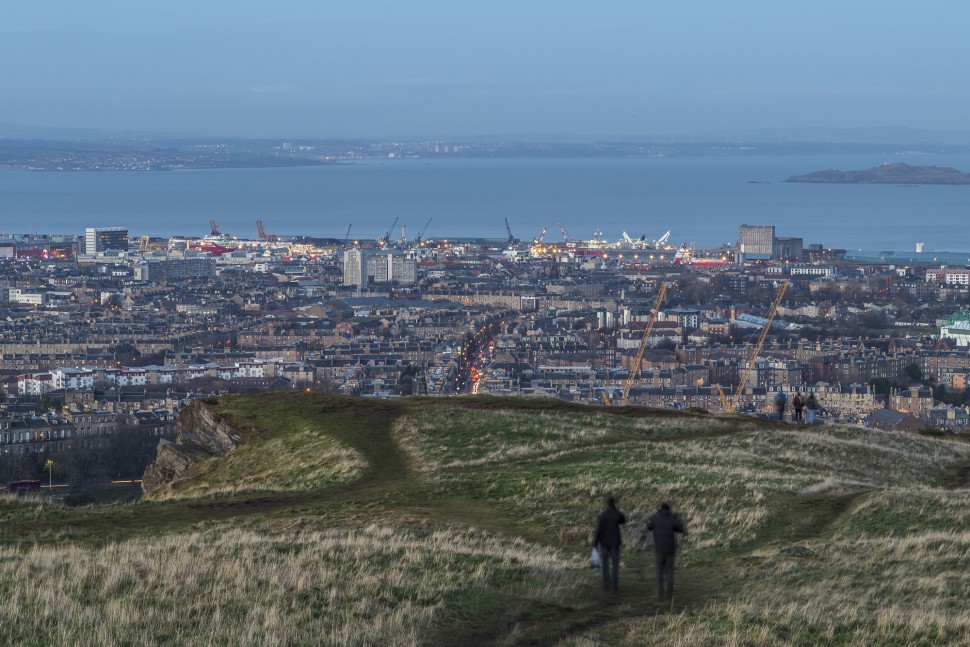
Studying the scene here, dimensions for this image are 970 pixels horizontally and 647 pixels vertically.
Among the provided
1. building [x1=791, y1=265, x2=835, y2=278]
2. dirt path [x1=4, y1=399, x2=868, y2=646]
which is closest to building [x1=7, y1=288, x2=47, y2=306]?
building [x1=791, y1=265, x2=835, y2=278]

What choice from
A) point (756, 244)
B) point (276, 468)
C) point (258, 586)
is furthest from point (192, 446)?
point (756, 244)

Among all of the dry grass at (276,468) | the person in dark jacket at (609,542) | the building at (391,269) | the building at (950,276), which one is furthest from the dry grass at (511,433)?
the building at (391,269)

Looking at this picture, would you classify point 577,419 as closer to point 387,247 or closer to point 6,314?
point 6,314

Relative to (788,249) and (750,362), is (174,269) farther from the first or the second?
(750,362)

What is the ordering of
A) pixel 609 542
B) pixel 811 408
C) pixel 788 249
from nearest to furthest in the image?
pixel 609 542 < pixel 811 408 < pixel 788 249

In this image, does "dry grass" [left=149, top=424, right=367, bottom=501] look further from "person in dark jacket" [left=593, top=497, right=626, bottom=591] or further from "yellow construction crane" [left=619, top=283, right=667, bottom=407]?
"yellow construction crane" [left=619, top=283, right=667, bottom=407]

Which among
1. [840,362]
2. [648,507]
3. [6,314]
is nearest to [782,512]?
[648,507]
